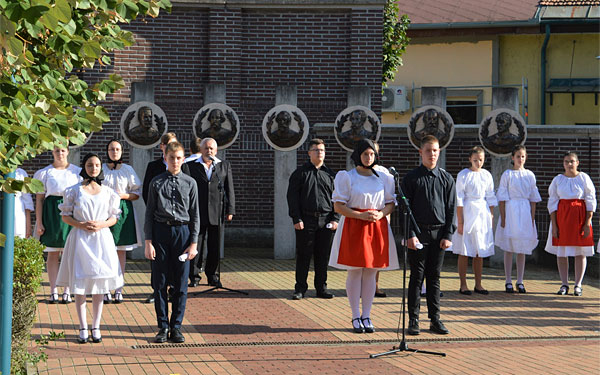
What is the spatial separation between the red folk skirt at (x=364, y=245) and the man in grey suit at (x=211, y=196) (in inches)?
116

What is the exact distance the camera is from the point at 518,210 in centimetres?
1243

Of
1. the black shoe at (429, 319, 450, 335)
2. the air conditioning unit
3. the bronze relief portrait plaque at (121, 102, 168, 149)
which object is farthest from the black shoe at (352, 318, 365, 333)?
the air conditioning unit

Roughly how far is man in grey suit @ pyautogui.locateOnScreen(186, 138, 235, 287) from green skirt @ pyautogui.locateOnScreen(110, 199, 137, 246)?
3.34ft

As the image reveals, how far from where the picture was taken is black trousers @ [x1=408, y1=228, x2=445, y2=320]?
915cm

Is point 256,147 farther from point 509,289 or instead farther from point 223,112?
point 509,289

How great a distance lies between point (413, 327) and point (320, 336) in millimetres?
1029

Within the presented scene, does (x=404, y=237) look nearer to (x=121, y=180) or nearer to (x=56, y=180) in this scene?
(x=121, y=180)

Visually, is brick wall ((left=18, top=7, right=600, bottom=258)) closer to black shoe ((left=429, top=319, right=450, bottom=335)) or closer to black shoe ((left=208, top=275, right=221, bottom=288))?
black shoe ((left=208, top=275, right=221, bottom=288))

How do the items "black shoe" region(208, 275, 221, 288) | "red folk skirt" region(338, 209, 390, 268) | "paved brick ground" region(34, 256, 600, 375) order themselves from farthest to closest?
"black shoe" region(208, 275, 221, 288), "red folk skirt" region(338, 209, 390, 268), "paved brick ground" region(34, 256, 600, 375)

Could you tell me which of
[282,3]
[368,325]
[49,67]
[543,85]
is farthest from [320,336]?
[543,85]

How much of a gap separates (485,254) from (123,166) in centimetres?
519

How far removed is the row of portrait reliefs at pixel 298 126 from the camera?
14836mm

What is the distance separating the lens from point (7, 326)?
6.29 m

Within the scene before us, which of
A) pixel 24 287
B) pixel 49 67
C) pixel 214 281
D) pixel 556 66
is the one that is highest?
pixel 556 66
